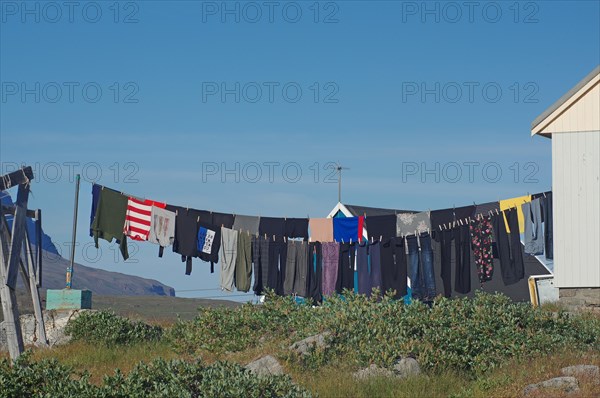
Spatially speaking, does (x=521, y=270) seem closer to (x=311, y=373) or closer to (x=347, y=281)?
(x=347, y=281)

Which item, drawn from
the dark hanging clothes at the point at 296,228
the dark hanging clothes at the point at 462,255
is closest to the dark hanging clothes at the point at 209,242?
the dark hanging clothes at the point at 296,228

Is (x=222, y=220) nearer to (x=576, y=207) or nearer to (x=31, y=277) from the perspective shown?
(x=31, y=277)

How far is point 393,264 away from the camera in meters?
23.1

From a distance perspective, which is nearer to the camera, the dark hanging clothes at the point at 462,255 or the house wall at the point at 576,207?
the house wall at the point at 576,207

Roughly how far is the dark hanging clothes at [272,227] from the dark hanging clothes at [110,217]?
3621 mm

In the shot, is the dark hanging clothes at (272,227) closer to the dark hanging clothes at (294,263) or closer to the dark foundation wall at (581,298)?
the dark hanging clothes at (294,263)

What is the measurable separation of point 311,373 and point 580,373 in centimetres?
369

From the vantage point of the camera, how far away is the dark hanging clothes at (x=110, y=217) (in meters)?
23.0

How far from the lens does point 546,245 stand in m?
21.2

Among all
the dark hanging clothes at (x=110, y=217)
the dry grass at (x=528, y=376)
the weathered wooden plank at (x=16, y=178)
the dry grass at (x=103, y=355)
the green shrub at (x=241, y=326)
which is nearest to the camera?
the dry grass at (x=528, y=376)

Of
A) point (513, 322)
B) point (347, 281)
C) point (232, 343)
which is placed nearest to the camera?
point (513, 322)

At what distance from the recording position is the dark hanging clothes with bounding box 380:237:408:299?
23.0 metres

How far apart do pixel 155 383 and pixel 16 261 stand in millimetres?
6383

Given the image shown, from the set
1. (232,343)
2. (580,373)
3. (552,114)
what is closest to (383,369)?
(580,373)
